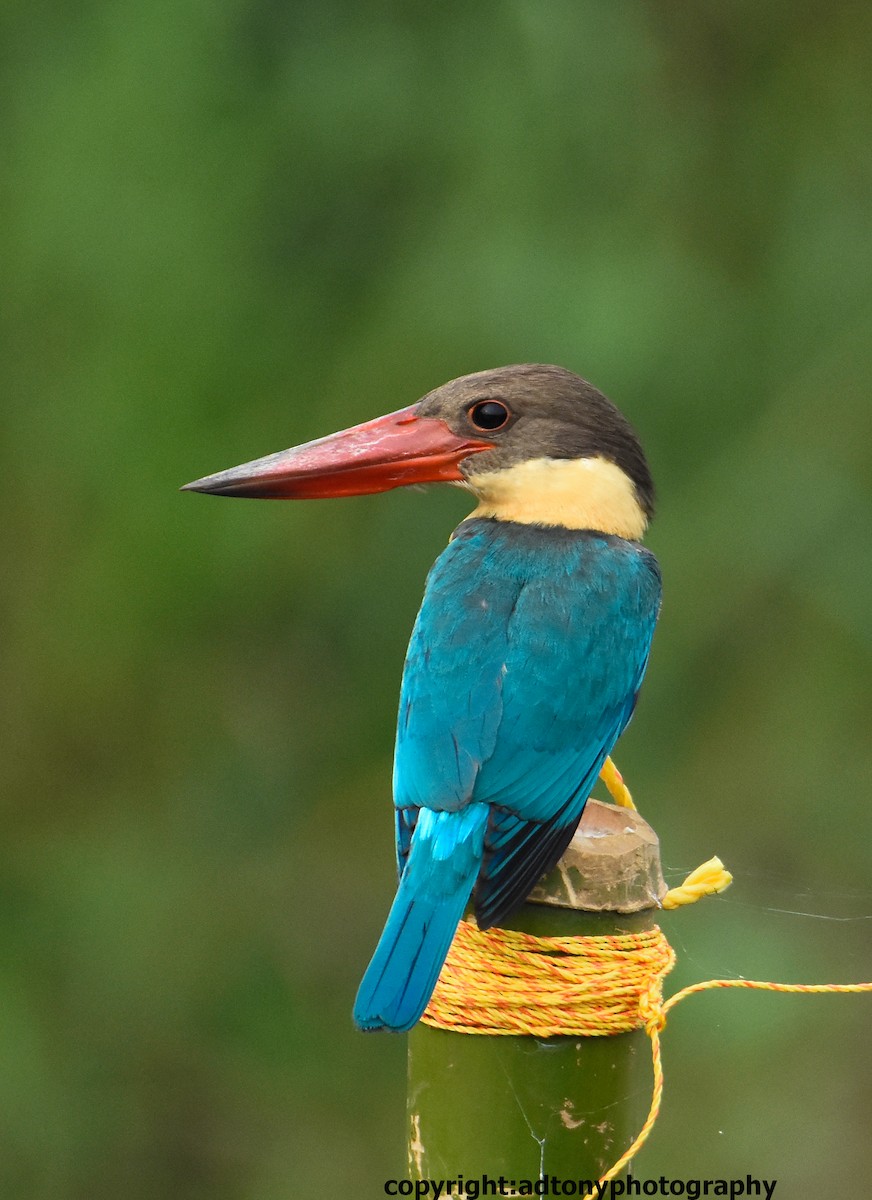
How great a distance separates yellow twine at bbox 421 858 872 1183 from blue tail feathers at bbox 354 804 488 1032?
0.06 meters

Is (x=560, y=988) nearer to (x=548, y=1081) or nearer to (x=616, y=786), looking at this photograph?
(x=548, y=1081)

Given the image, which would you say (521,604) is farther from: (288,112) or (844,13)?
(844,13)

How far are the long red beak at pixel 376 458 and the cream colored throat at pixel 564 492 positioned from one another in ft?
0.22

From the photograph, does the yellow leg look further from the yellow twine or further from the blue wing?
the yellow twine

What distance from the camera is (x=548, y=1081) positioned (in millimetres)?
1799

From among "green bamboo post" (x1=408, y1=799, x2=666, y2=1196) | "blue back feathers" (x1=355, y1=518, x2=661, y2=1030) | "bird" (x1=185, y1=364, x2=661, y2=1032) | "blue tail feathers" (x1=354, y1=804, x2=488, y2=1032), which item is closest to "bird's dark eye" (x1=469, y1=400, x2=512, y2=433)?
"bird" (x1=185, y1=364, x2=661, y2=1032)

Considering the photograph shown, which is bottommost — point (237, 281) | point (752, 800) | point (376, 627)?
point (752, 800)

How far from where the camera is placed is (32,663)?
4426 millimetres

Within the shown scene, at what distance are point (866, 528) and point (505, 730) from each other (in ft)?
7.78

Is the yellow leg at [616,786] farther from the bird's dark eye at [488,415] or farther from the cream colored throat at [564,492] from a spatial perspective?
the bird's dark eye at [488,415]

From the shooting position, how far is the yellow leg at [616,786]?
7.29ft

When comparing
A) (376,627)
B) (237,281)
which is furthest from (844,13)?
(376,627)

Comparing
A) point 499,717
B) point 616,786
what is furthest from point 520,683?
point 616,786

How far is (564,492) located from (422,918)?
3.19ft
